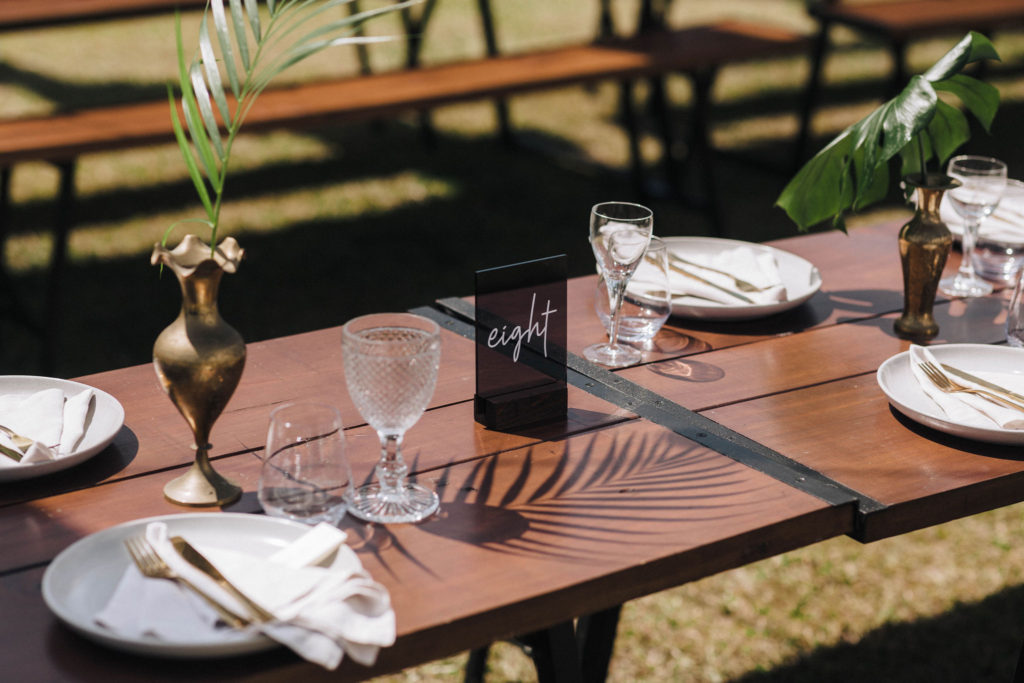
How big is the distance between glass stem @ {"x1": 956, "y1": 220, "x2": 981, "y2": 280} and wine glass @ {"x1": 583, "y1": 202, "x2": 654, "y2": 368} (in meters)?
0.59

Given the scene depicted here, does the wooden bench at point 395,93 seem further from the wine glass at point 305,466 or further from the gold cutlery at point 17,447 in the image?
the wine glass at point 305,466

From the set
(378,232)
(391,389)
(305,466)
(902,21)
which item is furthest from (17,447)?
(902,21)

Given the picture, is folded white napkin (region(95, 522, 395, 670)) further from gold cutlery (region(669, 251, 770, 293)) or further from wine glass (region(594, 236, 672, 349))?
gold cutlery (region(669, 251, 770, 293))

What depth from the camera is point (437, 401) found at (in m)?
1.49

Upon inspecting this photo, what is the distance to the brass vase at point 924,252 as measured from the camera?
164 centimetres

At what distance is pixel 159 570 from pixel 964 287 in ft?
4.45

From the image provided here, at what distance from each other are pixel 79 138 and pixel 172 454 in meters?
1.98

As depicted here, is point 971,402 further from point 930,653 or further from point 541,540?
point 930,653

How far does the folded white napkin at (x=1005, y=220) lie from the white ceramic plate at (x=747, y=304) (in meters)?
0.28

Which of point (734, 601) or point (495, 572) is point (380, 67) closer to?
point (734, 601)

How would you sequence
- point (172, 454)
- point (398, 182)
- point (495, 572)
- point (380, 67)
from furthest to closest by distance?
point (380, 67)
point (398, 182)
point (172, 454)
point (495, 572)

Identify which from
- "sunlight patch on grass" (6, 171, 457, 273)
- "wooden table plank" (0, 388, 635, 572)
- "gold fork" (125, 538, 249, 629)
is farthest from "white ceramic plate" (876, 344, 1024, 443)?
"sunlight patch on grass" (6, 171, 457, 273)

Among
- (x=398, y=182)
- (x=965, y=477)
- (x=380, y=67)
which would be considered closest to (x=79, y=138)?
(x=398, y=182)

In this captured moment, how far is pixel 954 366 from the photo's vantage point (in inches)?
60.4
